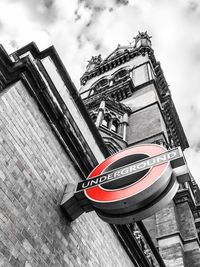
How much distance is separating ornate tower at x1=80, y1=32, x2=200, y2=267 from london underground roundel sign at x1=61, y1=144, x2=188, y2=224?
0.57 meters

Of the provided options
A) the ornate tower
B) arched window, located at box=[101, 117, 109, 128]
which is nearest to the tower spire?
the ornate tower

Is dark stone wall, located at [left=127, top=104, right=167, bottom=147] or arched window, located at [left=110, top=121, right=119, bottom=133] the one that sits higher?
arched window, located at [left=110, top=121, right=119, bottom=133]

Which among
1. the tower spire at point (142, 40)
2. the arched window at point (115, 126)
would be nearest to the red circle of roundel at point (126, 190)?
the arched window at point (115, 126)

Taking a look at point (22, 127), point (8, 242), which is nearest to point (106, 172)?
point (22, 127)

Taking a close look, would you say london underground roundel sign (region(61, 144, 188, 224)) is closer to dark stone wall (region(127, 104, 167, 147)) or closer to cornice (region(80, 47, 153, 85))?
dark stone wall (region(127, 104, 167, 147))

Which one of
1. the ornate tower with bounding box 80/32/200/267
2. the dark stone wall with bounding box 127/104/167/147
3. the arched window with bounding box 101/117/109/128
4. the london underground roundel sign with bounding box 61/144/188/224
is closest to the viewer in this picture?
the london underground roundel sign with bounding box 61/144/188/224

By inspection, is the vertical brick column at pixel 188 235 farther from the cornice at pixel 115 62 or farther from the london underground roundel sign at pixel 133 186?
the cornice at pixel 115 62

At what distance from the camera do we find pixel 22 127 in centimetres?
546

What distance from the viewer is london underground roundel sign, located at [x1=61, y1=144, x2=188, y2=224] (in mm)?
4953

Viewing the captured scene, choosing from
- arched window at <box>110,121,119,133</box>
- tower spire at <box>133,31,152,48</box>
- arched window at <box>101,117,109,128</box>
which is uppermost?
tower spire at <box>133,31,152,48</box>

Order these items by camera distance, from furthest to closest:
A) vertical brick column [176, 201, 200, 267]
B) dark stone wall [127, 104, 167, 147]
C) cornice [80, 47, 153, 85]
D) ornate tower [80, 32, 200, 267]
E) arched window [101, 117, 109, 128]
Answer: cornice [80, 47, 153, 85]
arched window [101, 117, 109, 128]
dark stone wall [127, 104, 167, 147]
ornate tower [80, 32, 200, 267]
vertical brick column [176, 201, 200, 267]

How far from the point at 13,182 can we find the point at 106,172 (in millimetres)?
1743

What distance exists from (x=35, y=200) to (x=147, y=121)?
1727cm

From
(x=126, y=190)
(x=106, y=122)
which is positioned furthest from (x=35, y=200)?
(x=106, y=122)
